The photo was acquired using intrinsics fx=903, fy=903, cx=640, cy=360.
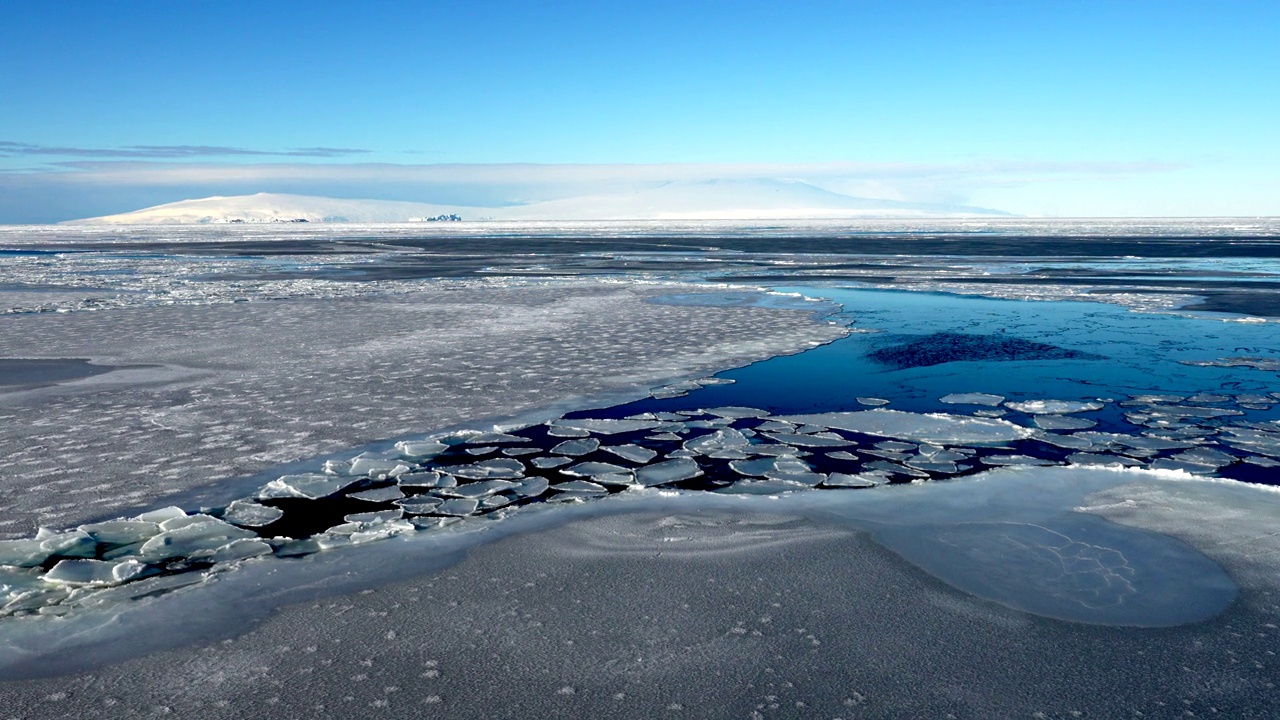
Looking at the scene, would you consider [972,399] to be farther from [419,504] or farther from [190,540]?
[190,540]

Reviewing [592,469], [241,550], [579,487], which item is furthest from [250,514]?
[592,469]

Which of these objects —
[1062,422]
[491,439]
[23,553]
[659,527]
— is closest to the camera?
[23,553]

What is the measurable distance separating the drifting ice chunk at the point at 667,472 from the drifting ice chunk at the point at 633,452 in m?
0.14

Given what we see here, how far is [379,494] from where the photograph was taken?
4.98 metres

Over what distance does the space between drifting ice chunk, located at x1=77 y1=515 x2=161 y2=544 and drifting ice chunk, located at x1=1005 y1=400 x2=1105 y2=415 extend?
19.1 ft

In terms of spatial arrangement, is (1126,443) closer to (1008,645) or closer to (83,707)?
(1008,645)

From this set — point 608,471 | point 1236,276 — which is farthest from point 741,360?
point 1236,276

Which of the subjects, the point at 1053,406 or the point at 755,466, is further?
the point at 1053,406

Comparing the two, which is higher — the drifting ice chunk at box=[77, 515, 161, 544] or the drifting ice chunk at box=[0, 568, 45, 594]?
the drifting ice chunk at box=[77, 515, 161, 544]

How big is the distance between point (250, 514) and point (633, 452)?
89.8 inches

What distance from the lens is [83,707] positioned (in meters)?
2.81

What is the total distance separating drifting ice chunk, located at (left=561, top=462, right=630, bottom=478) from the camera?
5.34 metres

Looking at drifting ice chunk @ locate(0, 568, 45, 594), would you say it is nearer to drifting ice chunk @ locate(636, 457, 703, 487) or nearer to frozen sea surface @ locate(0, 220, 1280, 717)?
frozen sea surface @ locate(0, 220, 1280, 717)

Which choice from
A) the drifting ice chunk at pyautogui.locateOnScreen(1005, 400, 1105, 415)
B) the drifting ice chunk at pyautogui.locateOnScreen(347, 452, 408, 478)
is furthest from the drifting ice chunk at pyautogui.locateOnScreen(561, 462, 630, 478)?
the drifting ice chunk at pyautogui.locateOnScreen(1005, 400, 1105, 415)
